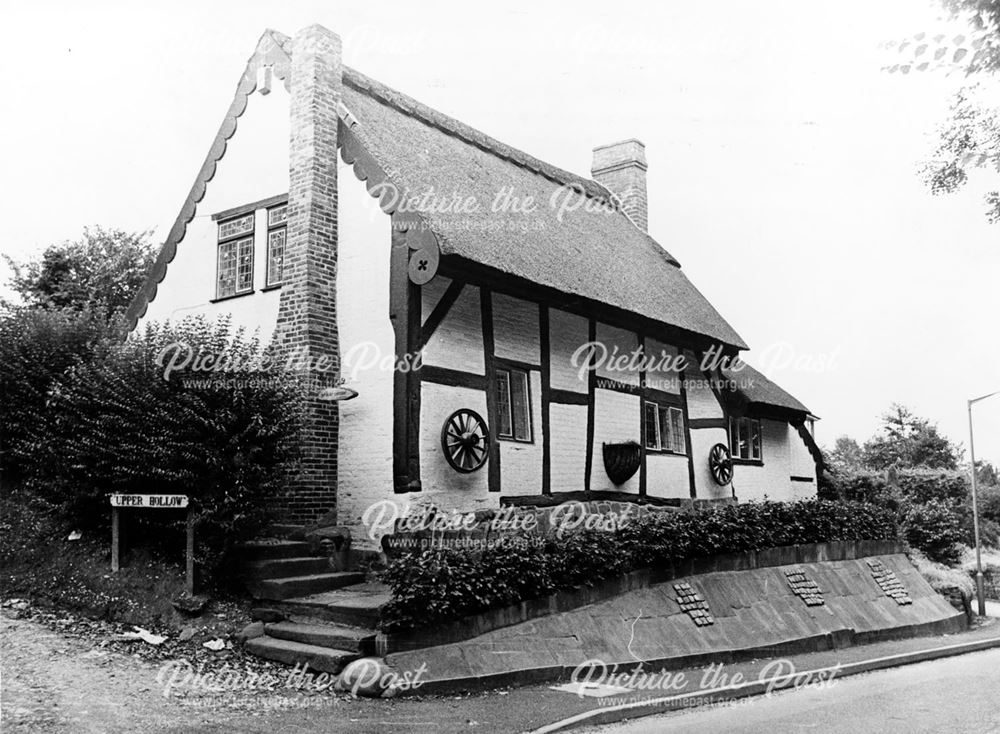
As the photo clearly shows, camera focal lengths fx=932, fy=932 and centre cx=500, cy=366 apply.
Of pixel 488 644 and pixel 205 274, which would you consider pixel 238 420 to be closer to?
pixel 488 644

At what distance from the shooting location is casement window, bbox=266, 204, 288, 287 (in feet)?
47.1

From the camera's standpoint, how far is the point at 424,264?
12414 mm

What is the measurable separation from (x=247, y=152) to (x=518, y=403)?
6044 millimetres

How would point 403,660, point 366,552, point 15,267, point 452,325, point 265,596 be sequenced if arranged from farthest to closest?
point 15,267, point 452,325, point 366,552, point 265,596, point 403,660

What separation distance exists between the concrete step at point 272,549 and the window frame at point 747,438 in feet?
38.9

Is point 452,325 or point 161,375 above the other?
point 452,325

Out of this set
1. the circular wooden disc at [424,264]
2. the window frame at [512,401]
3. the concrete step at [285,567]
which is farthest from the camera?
the window frame at [512,401]

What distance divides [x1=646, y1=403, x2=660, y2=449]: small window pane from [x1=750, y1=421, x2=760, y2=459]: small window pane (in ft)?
→ 16.4

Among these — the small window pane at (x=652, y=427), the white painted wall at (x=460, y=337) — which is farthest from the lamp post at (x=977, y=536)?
the white painted wall at (x=460, y=337)

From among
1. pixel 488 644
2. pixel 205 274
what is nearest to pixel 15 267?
pixel 205 274

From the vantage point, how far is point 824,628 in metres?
14.6

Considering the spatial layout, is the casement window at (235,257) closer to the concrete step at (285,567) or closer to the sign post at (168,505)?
the sign post at (168,505)

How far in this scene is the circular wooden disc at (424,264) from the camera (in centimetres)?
1229

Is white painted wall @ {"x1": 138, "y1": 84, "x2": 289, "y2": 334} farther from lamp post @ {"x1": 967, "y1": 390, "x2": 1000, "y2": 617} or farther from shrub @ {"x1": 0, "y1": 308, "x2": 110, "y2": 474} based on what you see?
lamp post @ {"x1": 967, "y1": 390, "x2": 1000, "y2": 617}
